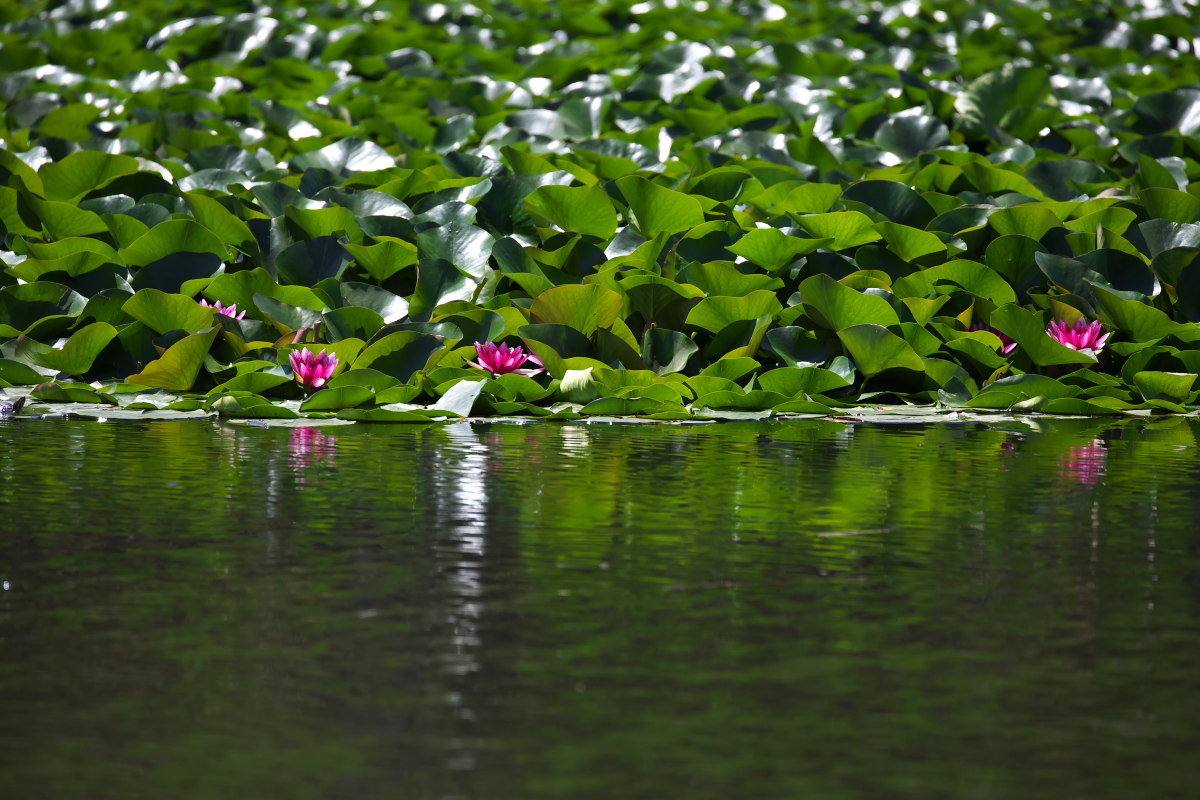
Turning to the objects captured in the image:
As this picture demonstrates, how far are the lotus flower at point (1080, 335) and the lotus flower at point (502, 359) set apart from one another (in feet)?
4.13

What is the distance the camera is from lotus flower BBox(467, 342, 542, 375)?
11.5 feet

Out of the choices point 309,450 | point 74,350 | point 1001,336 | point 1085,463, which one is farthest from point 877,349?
point 74,350

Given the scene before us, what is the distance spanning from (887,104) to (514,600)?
185 inches

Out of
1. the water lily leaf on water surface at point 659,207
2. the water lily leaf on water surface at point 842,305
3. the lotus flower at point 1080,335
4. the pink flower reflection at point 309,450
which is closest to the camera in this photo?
the pink flower reflection at point 309,450

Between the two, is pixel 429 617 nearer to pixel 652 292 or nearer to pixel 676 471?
pixel 676 471

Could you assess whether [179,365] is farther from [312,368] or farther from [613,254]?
[613,254]

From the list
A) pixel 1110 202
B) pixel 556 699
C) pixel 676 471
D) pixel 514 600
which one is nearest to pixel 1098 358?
pixel 1110 202

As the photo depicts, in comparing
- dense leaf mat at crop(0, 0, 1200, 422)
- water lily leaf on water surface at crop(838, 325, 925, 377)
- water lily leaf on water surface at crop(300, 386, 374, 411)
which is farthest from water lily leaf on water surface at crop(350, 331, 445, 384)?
water lily leaf on water surface at crop(838, 325, 925, 377)

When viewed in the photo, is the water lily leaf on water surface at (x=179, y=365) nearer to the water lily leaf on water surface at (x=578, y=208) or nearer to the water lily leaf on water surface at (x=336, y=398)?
the water lily leaf on water surface at (x=336, y=398)

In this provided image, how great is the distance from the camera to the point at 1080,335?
375cm

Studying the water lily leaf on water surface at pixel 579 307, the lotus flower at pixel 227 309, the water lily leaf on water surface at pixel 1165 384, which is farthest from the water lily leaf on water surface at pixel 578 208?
the water lily leaf on water surface at pixel 1165 384

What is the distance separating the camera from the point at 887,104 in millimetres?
6133

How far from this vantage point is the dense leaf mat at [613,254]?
3.51 m

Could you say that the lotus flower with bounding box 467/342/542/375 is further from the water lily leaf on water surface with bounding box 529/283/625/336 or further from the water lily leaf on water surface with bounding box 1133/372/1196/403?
the water lily leaf on water surface with bounding box 1133/372/1196/403
